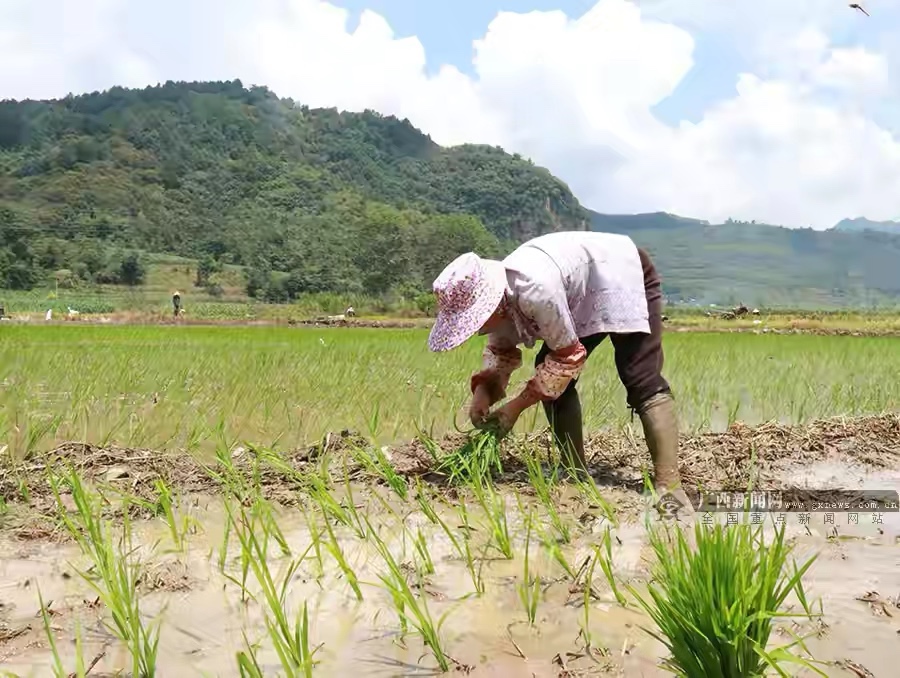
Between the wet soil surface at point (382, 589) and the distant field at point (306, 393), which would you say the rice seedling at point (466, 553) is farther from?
the distant field at point (306, 393)

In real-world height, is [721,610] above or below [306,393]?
above

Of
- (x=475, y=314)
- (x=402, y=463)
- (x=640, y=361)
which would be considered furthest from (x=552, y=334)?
(x=402, y=463)

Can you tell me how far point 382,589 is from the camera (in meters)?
1.80

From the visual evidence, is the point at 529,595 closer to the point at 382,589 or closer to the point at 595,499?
the point at 382,589

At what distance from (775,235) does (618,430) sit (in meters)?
76.3

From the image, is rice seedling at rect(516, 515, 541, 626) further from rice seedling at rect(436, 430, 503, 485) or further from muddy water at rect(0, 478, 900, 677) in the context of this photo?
rice seedling at rect(436, 430, 503, 485)

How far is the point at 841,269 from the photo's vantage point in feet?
140

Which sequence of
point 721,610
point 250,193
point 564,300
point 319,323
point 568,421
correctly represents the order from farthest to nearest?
point 250,193 → point 319,323 → point 568,421 → point 564,300 → point 721,610

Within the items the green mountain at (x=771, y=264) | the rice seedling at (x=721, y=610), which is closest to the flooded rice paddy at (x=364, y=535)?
the rice seedling at (x=721, y=610)

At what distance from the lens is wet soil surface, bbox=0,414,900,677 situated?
1.47 metres

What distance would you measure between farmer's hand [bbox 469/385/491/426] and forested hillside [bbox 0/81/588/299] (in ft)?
141

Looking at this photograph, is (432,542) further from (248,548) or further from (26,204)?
(26,204)

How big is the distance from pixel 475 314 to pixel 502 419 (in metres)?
0.42

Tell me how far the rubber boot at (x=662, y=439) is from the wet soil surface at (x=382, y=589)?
0.11m
